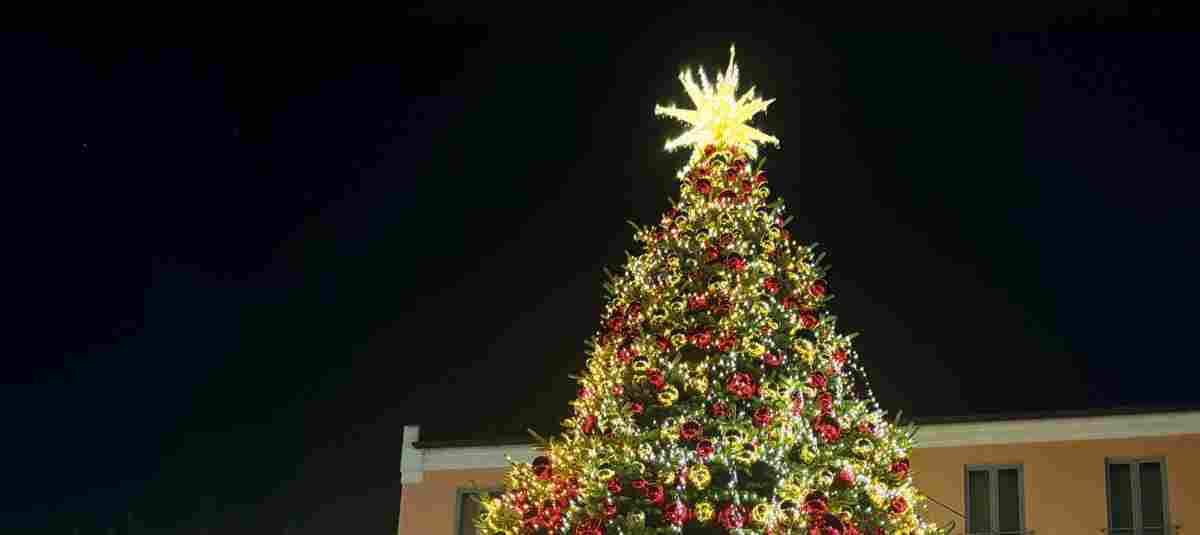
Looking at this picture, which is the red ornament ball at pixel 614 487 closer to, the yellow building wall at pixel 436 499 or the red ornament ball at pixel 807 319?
the red ornament ball at pixel 807 319

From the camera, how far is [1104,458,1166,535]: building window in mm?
18281

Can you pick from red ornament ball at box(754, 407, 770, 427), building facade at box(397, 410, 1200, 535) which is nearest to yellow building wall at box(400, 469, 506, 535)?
building facade at box(397, 410, 1200, 535)

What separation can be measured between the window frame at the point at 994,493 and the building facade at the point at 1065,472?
0.01 meters

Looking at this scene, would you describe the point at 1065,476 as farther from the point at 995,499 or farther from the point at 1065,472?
the point at 995,499

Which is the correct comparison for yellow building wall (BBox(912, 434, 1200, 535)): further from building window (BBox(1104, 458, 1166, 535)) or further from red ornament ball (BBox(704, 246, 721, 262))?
red ornament ball (BBox(704, 246, 721, 262))

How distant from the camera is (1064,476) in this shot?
61.7ft

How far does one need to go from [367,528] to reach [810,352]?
58.8 ft

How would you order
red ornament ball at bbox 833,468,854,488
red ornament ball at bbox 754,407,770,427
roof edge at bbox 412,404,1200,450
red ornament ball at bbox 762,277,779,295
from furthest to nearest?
roof edge at bbox 412,404,1200,450, red ornament ball at bbox 762,277,779,295, red ornament ball at bbox 833,468,854,488, red ornament ball at bbox 754,407,770,427

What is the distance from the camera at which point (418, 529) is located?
22094 mm

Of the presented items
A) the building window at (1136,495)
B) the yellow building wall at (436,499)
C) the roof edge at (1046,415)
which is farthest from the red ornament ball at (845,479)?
the yellow building wall at (436,499)

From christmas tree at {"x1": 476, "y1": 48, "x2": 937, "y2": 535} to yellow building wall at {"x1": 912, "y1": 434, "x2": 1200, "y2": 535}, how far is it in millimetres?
5504

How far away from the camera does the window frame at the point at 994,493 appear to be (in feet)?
62.3

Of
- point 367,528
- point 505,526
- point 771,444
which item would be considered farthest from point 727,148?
point 367,528

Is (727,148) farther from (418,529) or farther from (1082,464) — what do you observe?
(418,529)
